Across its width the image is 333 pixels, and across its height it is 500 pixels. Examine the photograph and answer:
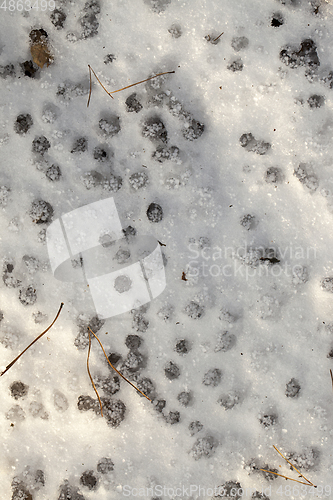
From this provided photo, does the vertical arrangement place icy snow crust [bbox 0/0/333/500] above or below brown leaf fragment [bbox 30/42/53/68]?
below

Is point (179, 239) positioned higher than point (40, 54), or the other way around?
point (40, 54)

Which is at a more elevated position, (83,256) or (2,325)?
(83,256)

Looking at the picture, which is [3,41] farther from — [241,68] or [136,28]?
[241,68]

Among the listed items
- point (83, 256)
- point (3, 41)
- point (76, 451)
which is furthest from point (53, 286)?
point (3, 41)

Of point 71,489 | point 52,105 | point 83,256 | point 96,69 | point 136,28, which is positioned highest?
→ point 136,28

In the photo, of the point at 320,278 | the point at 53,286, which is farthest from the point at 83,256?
the point at 320,278

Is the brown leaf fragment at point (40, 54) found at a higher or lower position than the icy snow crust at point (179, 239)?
higher
